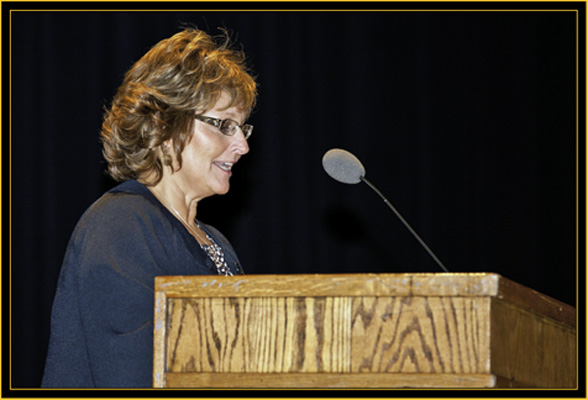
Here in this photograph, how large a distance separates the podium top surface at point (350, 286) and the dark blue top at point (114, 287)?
200mm

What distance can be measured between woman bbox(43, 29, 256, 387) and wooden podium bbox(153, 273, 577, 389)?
0.21 m

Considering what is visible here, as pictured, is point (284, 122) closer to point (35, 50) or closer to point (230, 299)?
point (35, 50)

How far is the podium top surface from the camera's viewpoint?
135 cm

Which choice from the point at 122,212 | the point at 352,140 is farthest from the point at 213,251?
the point at 352,140

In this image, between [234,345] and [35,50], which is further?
[35,50]

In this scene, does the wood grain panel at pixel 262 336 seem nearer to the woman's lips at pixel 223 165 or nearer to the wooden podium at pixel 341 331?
the wooden podium at pixel 341 331

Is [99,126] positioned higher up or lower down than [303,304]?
higher up

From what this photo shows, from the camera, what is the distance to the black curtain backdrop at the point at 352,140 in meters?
3.31

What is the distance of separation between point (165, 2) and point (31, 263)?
3.68 ft

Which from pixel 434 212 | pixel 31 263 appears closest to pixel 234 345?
pixel 31 263

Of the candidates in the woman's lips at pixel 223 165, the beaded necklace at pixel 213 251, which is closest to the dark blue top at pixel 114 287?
the beaded necklace at pixel 213 251

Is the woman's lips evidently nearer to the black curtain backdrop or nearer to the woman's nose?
the woman's nose

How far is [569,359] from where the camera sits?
1761 millimetres

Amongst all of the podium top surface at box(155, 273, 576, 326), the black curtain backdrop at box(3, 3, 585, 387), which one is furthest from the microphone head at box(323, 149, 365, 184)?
the black curtain backdrop at box(3, 3, 585, 387)
